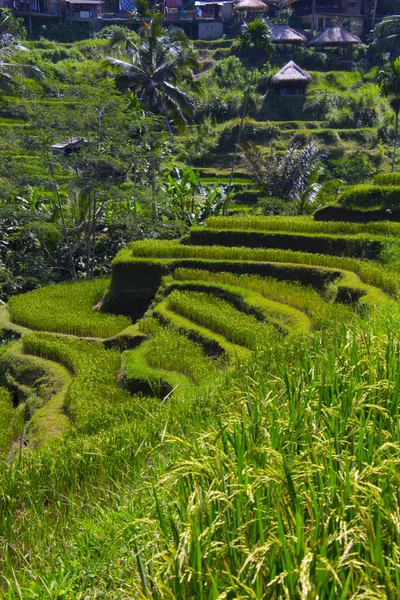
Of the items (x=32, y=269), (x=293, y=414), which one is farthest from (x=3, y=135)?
(x=293, y=414)

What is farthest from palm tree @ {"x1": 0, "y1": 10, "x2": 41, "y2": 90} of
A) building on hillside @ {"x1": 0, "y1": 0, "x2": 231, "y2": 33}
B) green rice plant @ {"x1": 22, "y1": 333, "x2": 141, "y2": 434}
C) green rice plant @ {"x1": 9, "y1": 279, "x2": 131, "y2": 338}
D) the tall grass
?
the tall grass

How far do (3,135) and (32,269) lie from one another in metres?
2.83

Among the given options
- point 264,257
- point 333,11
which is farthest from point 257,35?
point 264,257

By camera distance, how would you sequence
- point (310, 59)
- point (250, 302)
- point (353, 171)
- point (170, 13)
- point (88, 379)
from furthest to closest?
point (170, 13) < point (310, 59) < point (353, 171) < point (250, 302) < point (88, 379)

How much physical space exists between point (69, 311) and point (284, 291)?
11.8 feet

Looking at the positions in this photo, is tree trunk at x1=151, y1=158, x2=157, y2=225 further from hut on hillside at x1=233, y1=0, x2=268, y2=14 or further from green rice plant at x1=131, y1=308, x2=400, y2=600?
hut on hillside at x1=233, y1=0, x2=268, y2=14

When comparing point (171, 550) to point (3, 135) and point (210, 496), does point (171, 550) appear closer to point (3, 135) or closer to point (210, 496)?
point (210, 496)

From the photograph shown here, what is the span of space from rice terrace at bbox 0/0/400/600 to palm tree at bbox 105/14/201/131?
64mm

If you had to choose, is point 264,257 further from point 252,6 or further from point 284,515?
point 252,6

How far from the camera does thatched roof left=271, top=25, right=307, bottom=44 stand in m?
36.6

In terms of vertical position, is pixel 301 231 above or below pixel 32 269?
above

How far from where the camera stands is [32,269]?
15.9 meters

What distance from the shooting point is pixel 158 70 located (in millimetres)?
21484

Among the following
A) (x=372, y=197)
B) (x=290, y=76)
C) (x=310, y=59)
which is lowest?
(x=372, y=197)
